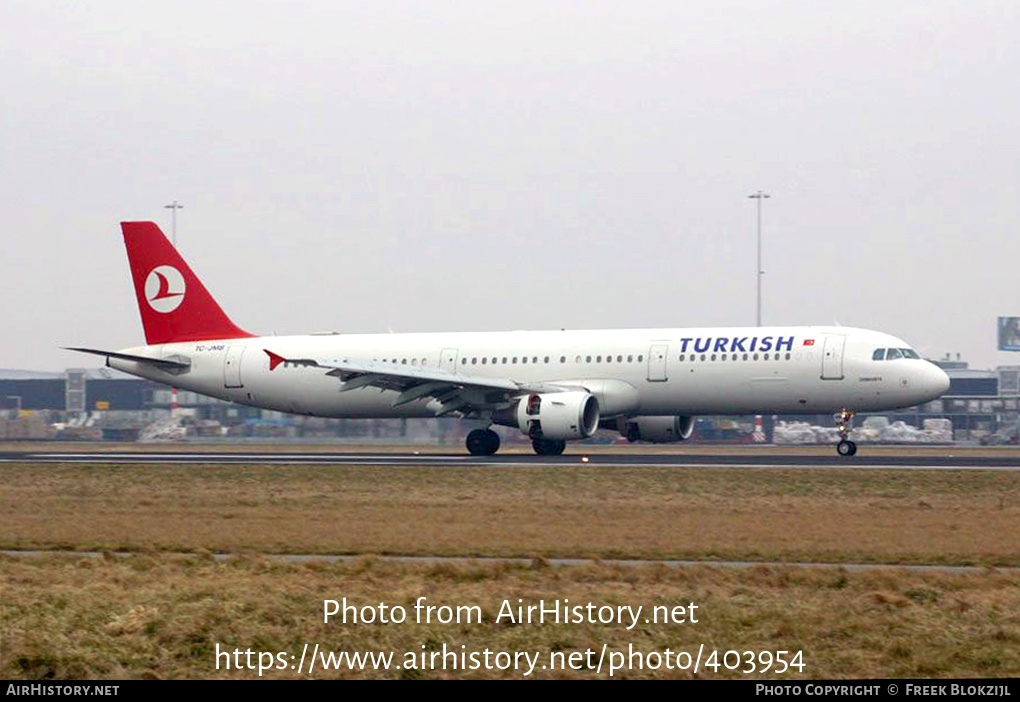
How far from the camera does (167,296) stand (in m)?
54.3

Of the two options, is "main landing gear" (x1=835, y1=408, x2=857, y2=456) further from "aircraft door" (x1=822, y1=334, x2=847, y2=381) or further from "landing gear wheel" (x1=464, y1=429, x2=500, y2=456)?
"landing gear wheel" (x1=464, y1=429, x2=500, y2=456)

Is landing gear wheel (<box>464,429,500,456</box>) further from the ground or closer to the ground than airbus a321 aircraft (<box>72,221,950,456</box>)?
closer to the ground

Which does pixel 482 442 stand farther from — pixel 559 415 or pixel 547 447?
pixel 559 415

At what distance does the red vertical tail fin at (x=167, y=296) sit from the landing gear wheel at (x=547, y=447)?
1214cm

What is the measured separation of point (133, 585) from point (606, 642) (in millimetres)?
6723

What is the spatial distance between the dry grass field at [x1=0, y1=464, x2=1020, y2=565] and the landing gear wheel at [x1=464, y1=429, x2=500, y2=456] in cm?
904

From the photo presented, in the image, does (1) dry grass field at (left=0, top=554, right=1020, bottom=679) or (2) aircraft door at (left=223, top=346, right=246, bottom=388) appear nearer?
(1) dry grass field at (left=0, top=554, right=1020, bottom=679)

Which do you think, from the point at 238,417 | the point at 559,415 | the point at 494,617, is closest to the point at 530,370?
the point at 559,415

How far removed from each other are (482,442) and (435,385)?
2.51 m

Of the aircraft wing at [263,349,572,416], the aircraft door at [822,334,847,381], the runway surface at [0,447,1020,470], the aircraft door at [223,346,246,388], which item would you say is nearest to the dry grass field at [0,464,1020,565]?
the runway surface at [0,447,1020,470]

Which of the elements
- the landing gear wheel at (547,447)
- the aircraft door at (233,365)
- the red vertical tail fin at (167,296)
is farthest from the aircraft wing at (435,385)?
the red vertical tail fin at (167,296)

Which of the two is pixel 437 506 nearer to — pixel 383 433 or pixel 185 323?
pixel 185 323

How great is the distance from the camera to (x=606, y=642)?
15.2 metres

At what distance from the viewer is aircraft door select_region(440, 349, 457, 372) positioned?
5122 cm
